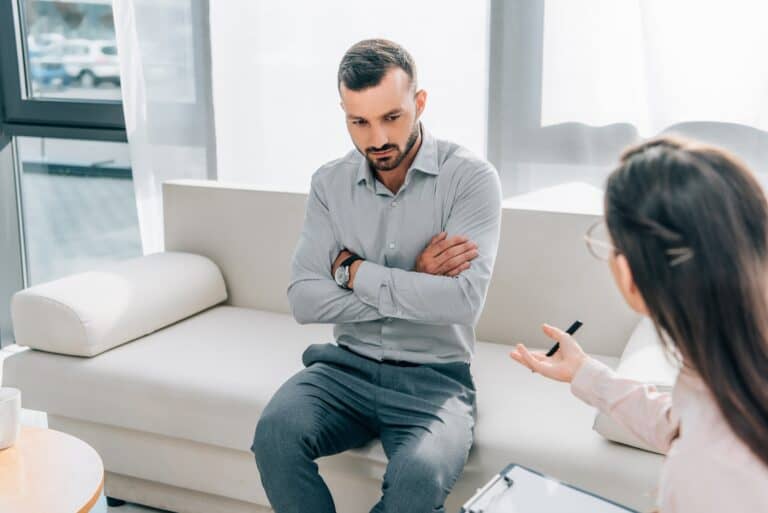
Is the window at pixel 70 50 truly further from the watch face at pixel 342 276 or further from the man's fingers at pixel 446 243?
the man's fingers at pixel 446 243

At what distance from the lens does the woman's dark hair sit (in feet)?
3.16

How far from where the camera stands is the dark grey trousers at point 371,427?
1.70m

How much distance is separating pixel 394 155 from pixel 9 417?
992 mm

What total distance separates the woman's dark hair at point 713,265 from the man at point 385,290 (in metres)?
0.84

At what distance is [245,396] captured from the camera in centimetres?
211

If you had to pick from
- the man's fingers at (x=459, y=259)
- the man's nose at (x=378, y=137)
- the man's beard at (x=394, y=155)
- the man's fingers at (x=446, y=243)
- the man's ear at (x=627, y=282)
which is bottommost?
the man's fingers at (x=459, y=259)

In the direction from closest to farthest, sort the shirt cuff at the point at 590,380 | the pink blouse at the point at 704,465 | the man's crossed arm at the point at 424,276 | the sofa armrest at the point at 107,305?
the pink blouse at the point at 704,465
the shirt cuff at the point at 590,380
the man's crossed arm at the point at 424,276
the sofa armrest at the point at 107,305

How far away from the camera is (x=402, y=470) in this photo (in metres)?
1.69

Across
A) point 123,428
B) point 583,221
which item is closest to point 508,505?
point 583,221

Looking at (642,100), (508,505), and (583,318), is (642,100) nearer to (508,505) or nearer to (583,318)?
(583,318)

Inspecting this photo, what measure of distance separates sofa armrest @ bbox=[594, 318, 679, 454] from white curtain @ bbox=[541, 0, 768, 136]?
827 mm

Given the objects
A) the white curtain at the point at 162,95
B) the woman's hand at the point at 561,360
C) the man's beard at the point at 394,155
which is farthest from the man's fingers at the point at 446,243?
the white curtain at the point at 162,95

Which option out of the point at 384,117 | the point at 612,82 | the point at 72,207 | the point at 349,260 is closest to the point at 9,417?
the point at 349,260

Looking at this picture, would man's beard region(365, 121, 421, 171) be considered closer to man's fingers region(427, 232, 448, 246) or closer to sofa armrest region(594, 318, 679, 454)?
man's fingers region(427, 232, 448, 246)
